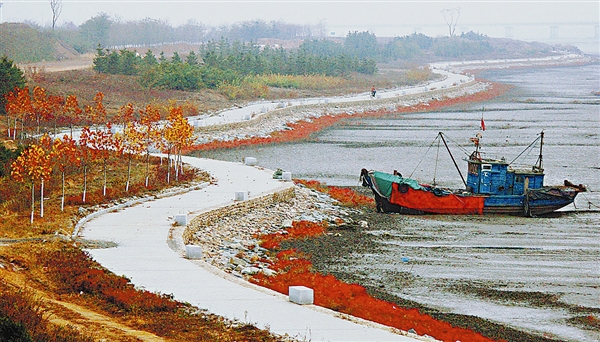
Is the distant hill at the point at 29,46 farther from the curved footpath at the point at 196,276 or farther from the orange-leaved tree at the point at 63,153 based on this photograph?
the curved footpath at the point at 196,276

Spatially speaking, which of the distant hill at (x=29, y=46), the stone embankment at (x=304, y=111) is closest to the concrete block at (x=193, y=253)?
the stone embankment at (x=304, y=111)

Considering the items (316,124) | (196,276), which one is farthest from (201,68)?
(196,276)

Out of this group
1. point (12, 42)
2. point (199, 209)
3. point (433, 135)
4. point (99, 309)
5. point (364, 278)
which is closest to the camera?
point (99, 309)

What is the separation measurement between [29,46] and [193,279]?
86237 mm

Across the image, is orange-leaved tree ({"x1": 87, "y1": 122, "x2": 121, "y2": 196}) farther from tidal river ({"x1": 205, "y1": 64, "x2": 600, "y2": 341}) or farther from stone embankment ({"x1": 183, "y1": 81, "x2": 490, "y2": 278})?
tidal river ({"x1": 205, "y1": 64, "x2": 600, "y2": 341})

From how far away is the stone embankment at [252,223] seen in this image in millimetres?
23547

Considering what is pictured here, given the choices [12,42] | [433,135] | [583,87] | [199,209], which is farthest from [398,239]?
[583,87]

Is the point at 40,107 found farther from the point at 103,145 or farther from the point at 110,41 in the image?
the point at 110,41

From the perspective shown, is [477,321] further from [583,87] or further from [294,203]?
[583,87]

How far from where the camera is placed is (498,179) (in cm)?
3522

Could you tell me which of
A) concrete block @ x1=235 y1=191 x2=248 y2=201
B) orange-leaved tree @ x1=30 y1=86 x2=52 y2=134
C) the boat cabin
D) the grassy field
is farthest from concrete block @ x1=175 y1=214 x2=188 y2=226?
orange-leaved tree @ x1=30 y1=86 x2=52 y2=134

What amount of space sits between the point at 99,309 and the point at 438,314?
25.4 ft

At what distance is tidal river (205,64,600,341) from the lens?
21.9m

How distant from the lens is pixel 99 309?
17.0 meters
